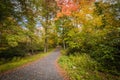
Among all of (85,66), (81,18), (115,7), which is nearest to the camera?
(115,7)

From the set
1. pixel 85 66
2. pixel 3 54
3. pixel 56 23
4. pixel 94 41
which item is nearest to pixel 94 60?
pixel 85 66

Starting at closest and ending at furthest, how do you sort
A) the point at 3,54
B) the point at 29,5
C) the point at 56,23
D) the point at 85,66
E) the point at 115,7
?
the point at 29,5 → the point at 115,7 → the point at 85,66 → the point at 3,54 → the point at 56,23

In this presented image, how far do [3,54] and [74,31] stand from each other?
9758 mm

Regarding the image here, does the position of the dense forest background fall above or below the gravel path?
above

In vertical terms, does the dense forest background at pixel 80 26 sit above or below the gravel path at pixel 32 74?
above

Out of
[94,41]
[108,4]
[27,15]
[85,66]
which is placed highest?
[108,4]

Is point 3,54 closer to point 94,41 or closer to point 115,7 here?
point 94,41

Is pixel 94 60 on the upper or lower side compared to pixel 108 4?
lower

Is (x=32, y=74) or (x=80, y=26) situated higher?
(x=80, y=26)

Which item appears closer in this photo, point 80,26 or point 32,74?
point 32,74

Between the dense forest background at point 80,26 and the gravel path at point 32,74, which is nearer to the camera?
the gravel path at point 32,74

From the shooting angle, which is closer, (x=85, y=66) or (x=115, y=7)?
(x=115, y=7)

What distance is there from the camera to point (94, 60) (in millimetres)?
10375

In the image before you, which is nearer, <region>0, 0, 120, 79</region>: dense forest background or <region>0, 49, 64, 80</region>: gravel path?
<region>0, 49, 64, 80</region>: gravel path
